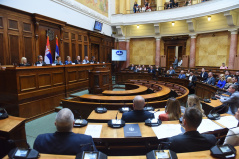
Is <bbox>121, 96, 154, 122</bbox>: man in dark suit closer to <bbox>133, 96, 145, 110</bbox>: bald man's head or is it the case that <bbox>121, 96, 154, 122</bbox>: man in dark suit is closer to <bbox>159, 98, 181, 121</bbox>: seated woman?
<bbox>133, 96, 145, 110</bbox>: bald man's head

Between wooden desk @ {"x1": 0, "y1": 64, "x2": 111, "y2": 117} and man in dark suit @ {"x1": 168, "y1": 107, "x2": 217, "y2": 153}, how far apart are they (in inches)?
164

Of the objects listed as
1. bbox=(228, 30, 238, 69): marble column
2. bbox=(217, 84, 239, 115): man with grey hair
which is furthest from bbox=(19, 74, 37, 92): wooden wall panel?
bbox=(228, 30, 238, 69): marble column

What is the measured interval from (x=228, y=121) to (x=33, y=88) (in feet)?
15.4

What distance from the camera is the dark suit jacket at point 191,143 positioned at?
1668 millimetres

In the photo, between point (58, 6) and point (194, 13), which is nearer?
point (58, 6)

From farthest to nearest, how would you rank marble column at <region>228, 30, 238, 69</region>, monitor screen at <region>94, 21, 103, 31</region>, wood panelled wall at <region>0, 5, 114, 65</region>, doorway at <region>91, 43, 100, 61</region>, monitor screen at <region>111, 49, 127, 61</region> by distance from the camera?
monitor screen at <region>111, 49, 127, 61</region> < doorway at <region>91, 43, 100, 61</region> < monitor screen at <region>94, 21, 103, 31</region> < marble column at <region>228, 30, 238, 69</region> < wood panelled wall at <region>0, 5, 114, 65</region>

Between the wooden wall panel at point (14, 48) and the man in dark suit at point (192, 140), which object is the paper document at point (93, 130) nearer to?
the man in dark suit at point (192, 140)

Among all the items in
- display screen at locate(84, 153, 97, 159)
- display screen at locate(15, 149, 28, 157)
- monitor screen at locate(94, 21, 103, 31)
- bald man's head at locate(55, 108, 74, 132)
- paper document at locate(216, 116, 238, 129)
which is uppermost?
monitor screen at locate(94, 21, 103, 31)

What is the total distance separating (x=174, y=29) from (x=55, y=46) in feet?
31.1

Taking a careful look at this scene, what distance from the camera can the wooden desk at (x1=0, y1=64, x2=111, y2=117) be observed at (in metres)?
4.36

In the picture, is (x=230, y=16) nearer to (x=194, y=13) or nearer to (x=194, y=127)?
(x=194, y=13)

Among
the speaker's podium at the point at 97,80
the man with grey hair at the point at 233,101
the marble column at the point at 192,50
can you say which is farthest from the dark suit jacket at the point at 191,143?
the marble column at the point at 192,50

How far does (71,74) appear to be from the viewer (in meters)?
6.35

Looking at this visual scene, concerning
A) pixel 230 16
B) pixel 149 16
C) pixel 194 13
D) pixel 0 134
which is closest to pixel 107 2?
pixel 149 16
